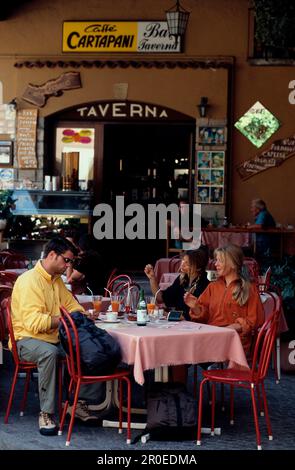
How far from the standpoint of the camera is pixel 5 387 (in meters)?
7.78

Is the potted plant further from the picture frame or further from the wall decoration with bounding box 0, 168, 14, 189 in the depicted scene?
the picture frame

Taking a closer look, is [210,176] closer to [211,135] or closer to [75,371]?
[211,135]

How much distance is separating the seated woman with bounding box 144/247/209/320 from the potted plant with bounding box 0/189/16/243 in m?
6.38

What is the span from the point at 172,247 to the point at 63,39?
157 inches

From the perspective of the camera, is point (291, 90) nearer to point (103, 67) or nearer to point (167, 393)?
point (103, 67)

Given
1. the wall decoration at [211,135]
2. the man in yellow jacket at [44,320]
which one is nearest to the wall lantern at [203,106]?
the wall decoration at [211,135]

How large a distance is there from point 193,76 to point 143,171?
6.18 ft

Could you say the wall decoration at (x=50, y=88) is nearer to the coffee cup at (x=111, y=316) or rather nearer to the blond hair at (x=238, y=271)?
the blond hair at (x=238, y=271)

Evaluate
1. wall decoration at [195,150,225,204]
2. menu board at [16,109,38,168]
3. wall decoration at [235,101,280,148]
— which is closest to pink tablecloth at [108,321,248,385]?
wall decoration at [195,150,225,204]

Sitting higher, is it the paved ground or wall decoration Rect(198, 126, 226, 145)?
wall decoration Rect(198, 126, 226, 145)

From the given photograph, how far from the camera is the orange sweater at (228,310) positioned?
6852mm

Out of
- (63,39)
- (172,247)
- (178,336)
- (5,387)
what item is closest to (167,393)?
(178,336)

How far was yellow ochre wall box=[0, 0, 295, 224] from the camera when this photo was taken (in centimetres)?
1548

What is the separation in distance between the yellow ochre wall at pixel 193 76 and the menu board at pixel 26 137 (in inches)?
9.6
